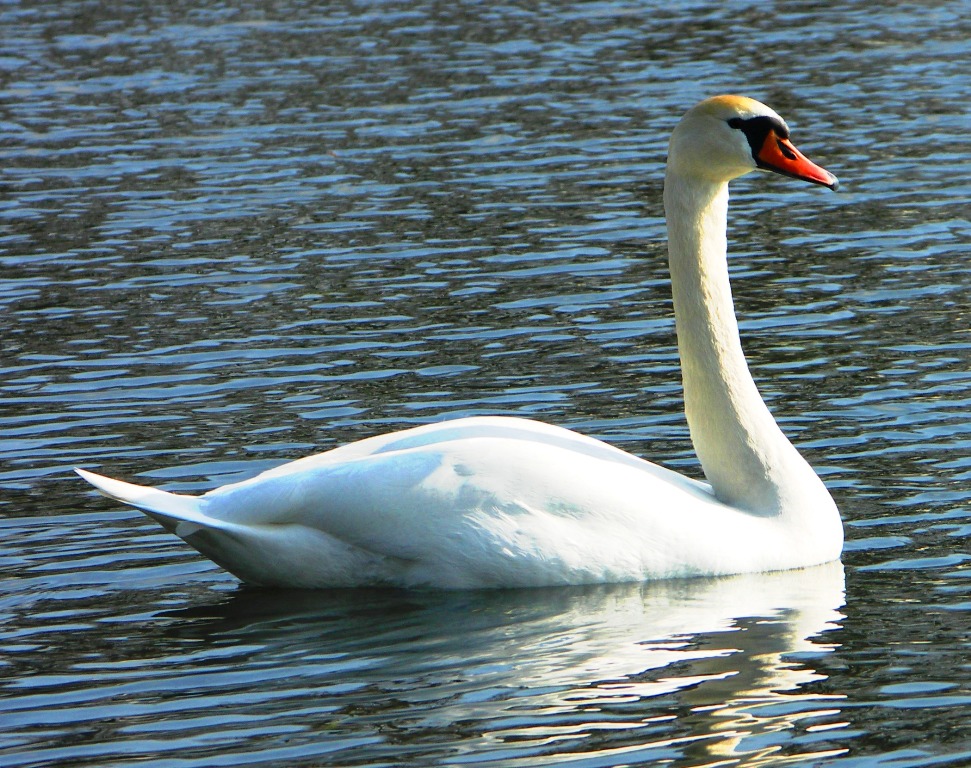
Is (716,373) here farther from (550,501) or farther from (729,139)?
(550,501)

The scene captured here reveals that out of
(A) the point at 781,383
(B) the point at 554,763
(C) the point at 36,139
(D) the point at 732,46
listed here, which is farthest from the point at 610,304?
(D) the point at 732,46

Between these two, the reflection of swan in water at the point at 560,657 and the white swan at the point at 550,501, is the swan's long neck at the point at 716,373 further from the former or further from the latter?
the reflection of swan in water at the point at 560,657

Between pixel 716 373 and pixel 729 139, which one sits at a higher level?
pixel 729 139

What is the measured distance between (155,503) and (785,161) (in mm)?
3052

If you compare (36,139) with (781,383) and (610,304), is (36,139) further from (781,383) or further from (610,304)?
(781,383)

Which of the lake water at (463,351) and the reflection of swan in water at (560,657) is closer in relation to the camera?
the reflection of swan in water at (560,657)

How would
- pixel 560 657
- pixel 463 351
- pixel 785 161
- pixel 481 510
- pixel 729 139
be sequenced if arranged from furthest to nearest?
1. pixel 463 351
2. pixel 785 161
3. pixel 729 139
4. pixel 481 510
5. pixel 560 657

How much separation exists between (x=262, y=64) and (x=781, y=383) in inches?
505

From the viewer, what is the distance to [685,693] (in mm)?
6145

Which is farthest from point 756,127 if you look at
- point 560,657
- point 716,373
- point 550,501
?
point 560,657

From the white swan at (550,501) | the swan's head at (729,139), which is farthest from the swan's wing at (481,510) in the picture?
the swan's head at (729,139)

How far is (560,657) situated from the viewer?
21.6 feet

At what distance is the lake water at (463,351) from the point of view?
6.14m

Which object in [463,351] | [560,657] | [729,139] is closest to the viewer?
[560,657]
